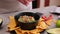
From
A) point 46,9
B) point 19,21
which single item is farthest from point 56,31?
point 46,9

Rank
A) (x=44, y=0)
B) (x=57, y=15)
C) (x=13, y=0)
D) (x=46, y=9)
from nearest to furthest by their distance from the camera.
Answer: (x=57, y=15) → (x=46, y=9) → (x=13, y=0) → (x=44, y=0)

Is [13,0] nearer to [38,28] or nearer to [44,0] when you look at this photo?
[38,28]

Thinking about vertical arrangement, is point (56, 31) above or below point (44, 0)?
below

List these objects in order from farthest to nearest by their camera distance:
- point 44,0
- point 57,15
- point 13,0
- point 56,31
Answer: point 44,0 < point 13,0 < point 57,15 < point 56,31

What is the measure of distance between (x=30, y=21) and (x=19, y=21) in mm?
76

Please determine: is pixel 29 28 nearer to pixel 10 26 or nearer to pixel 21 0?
pixel 10 26

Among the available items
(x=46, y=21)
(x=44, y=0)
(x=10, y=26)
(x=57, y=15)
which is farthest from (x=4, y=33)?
(x=44, y=0)

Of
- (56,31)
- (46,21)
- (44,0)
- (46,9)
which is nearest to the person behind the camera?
(56,31)

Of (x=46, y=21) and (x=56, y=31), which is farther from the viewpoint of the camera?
(x=46, y=21)

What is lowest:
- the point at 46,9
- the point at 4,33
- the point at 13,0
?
the point at 4,33

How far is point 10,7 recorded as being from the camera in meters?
1.55

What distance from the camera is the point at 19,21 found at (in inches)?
37.5

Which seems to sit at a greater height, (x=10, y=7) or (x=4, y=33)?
(x=10, y=7)

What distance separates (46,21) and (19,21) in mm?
237
